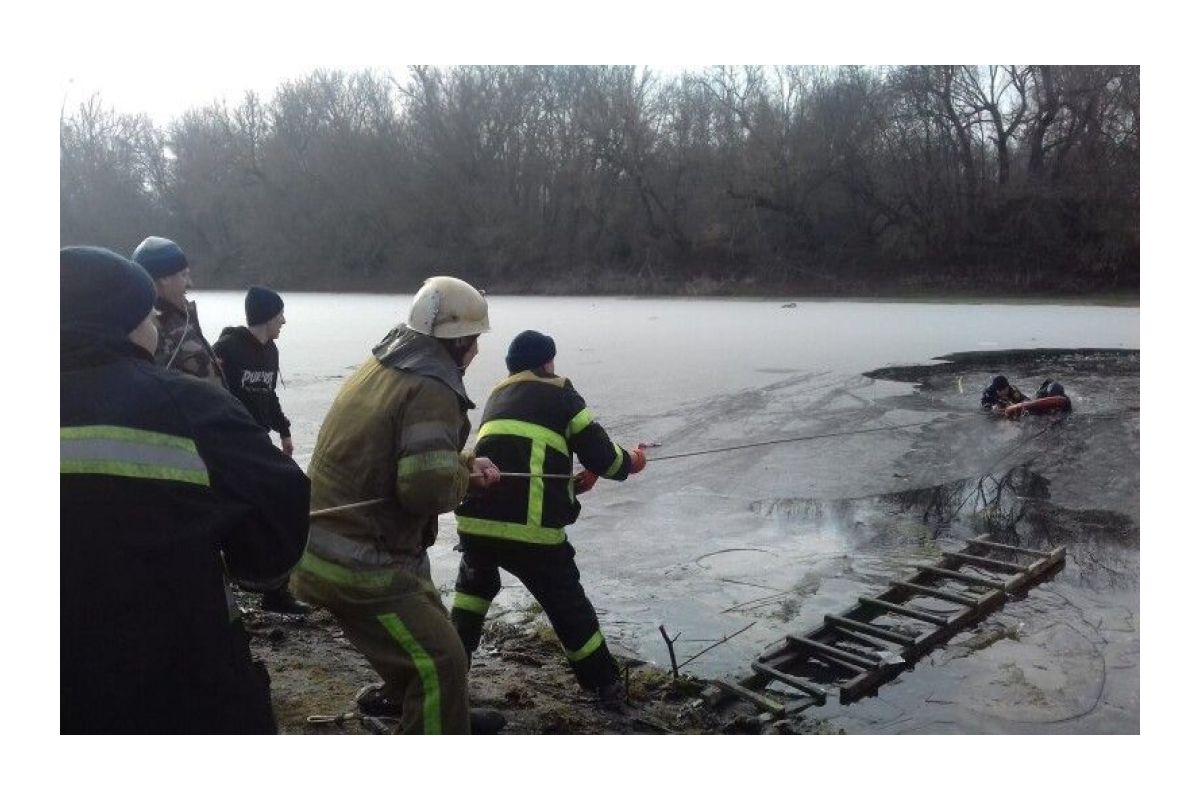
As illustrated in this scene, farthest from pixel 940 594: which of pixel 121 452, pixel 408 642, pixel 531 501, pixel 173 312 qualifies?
pixel 121 452

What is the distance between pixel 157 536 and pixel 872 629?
328cm

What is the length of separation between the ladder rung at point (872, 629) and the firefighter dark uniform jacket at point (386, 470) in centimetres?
226

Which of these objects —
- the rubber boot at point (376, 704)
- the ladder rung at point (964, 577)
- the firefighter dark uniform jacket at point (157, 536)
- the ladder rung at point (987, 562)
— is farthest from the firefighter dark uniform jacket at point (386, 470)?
the ladder rung at point (987, 562)

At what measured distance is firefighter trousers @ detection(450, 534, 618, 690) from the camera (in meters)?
3.68

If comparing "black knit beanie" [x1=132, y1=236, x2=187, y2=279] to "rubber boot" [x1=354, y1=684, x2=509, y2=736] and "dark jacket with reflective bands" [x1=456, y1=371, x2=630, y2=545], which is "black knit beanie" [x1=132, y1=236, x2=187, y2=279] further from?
"rubber boot" [x1=354, y1=684, x2=509, y2=736]

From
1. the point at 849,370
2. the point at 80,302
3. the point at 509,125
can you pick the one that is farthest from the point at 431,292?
the point at 849,370

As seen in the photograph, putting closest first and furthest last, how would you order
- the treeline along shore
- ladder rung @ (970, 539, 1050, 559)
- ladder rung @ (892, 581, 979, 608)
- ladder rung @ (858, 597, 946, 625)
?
ladder rung @ (858, 597, 946, 625), ladder rung @ (892, 581, 979, 608), ladder rung @ (970, 539, 1050, 559), the treeline along shore

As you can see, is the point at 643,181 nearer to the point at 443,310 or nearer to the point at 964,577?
the point at 964,577

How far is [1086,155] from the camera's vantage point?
30.2 ft

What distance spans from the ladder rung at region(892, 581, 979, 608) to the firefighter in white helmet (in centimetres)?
276

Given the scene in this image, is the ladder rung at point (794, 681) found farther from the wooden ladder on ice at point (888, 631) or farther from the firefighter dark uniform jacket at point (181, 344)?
the firefighter dark uniform jacket at point (181, 344)

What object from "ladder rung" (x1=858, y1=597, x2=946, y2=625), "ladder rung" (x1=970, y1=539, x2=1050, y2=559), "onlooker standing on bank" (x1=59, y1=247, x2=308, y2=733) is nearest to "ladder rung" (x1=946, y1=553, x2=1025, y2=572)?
"ladder rung" (x1=970, y1=539, x2=1050, y2=559)

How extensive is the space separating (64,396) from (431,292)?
1234 millimetres

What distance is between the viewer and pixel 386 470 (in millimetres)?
2838
